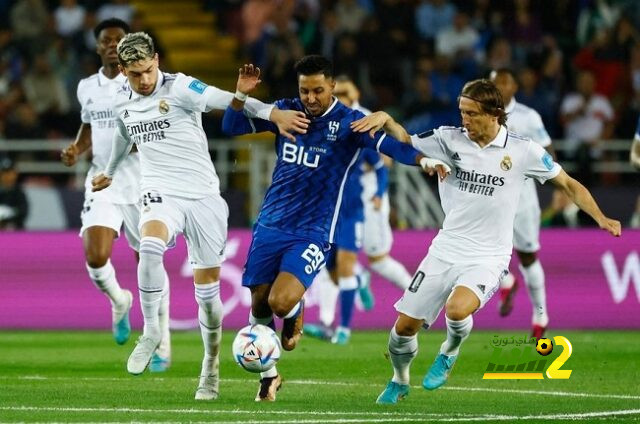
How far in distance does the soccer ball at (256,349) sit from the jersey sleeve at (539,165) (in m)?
2.24

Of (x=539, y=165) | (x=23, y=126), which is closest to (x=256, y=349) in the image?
(x=539, y=165)

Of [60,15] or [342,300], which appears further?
[60,15]

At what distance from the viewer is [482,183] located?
36.8 feet

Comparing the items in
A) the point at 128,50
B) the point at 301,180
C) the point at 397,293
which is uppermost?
the point at 128,50

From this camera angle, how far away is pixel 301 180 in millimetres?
11297

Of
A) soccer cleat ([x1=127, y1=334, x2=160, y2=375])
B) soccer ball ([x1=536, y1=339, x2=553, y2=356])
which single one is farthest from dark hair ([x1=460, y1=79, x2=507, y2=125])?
soccer ball ([x1=536, y1=339, x2=553, y2=356])

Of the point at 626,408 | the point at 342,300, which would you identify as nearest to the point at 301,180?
the point at 626,408

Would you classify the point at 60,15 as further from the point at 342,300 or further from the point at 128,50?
the point at 128,50

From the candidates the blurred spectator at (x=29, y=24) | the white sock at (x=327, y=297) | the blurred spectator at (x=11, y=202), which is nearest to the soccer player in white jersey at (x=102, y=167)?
the white sock at (x=327, y=297)

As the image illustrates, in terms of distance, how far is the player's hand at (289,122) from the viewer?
11031 millimetres

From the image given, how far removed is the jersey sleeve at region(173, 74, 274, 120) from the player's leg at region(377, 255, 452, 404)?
1.70 meters

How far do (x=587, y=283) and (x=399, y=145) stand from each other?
805 cm

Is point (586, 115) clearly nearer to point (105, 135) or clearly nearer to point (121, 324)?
point (121, 324)

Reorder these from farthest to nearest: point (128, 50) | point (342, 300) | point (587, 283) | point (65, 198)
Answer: point (65, 198), point (587, 283), point (342, 300), point (128, 50)
